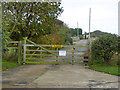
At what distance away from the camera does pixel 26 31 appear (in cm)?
1273

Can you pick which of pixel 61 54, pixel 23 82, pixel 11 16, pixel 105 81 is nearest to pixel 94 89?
pixel 105 81

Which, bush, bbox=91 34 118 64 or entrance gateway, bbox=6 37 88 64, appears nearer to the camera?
bush, bbox=91 34 118 64

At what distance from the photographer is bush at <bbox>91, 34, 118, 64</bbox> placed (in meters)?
10.1

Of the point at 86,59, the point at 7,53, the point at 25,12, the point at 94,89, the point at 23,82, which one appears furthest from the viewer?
the point at 7,53

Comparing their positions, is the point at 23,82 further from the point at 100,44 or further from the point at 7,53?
the point at 7,53

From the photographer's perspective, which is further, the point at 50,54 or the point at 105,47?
the point at 50,54

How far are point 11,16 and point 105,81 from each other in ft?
27.4

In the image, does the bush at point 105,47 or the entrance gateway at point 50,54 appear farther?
the entrance gateway at point 50,54

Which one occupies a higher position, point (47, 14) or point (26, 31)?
point (47, 14)

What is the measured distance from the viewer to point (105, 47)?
403 inches

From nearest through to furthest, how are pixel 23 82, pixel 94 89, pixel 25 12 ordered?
pixel 94 89
pixel 23 82
pixel 25 12

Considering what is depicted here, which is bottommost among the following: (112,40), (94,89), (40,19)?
(94,89)

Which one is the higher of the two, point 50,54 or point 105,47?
point 105,47

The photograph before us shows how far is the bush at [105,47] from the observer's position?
10143 mm
